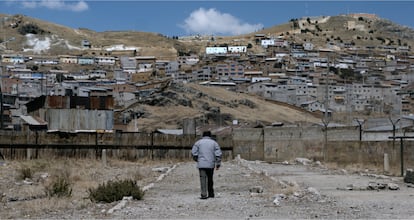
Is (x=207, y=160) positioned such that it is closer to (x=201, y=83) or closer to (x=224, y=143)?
(x=224, y=143)

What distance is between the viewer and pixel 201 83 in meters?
135

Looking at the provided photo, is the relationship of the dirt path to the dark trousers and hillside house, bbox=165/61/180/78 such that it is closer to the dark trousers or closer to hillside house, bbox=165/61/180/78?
the dark trousers

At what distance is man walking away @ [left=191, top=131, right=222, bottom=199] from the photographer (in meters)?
15.3

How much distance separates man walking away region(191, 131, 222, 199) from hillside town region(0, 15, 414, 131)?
40.0 meters

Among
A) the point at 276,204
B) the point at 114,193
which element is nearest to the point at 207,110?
the point at 114,193

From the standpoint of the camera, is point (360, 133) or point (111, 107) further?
point (111, 107)

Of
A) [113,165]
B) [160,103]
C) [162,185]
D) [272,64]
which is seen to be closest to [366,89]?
[272,64]

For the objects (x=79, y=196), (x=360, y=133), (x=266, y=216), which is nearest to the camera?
(x=266, y=216)

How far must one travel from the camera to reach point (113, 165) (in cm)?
3906

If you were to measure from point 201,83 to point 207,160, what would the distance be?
120 m

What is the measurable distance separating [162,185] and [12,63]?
17689 cm

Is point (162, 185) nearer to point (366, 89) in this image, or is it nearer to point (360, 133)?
point (360, 133)

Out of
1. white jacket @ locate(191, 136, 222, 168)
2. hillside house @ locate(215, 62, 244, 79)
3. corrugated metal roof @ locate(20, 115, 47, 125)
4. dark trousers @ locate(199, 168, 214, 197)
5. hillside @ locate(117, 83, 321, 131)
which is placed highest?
hillside house @ locate(215, 62, 244, 79)

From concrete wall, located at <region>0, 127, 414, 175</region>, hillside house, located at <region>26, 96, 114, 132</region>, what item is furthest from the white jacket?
hillside house, located at <region>26, 96, 114, 132</region>
